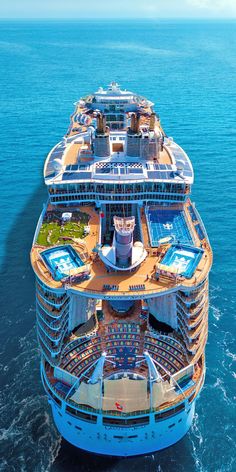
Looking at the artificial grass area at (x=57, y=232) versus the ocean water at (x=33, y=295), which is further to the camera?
the artificial grass area at (x=57, y=232)

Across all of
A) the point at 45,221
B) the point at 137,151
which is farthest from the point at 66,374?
the point at 137,151

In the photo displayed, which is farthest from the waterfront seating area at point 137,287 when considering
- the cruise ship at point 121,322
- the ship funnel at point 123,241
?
the ship funnel at point 123,241

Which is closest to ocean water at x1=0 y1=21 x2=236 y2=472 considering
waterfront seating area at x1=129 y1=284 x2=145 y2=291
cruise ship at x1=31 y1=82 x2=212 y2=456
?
cruise ship at x1=31 y1=82 x2=212 y2=456

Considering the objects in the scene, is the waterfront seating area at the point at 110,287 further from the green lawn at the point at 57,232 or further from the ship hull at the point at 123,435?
the ship hull at the point at 123,435

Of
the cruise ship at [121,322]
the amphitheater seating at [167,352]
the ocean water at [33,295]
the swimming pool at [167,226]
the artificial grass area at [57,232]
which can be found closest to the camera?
the cruise ship at [121,322]

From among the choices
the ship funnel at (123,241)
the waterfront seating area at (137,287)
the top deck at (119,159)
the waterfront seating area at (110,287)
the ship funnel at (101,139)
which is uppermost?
the ship funnel at (101,139)

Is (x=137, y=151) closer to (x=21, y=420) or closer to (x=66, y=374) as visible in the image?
(x=66, y=374)
